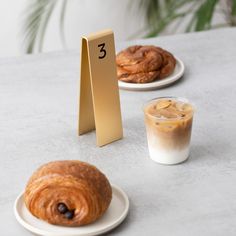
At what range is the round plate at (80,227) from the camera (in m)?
1.13

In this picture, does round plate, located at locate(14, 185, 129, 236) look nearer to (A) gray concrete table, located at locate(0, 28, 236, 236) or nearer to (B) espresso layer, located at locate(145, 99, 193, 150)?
(A) gray concrete table, located at locate(0, 28, 236, 236)

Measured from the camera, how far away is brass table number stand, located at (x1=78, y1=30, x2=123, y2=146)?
1400mm

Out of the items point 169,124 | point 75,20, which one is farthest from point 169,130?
point 75,20

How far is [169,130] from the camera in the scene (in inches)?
52.2

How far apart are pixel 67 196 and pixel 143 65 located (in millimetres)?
658

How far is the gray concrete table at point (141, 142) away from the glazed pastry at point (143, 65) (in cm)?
4

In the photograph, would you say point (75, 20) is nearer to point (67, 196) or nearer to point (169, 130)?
point (169, 130)

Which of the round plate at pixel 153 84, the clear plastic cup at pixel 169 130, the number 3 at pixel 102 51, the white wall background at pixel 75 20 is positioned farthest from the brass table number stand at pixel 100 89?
→ the white wall background at pixel 75 20

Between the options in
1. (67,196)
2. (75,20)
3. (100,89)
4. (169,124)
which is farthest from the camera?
(75,20)

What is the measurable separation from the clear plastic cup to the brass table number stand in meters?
0.11

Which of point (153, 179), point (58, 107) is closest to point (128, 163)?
point (153, 179)

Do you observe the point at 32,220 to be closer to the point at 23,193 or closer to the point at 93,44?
the point at 23,193

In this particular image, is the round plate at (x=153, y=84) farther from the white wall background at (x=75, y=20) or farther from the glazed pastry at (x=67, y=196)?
the white wall background at (x=75, y=20)

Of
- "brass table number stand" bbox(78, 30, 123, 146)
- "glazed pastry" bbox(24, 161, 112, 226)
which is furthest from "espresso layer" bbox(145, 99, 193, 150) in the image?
"glazed pastry" bbox(24, 161, 112, 226)
